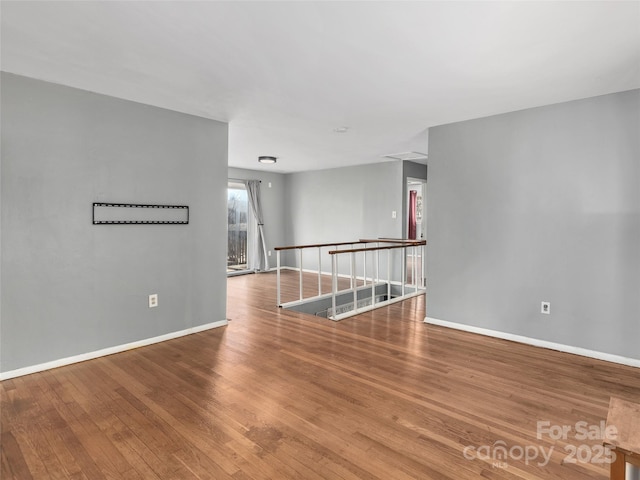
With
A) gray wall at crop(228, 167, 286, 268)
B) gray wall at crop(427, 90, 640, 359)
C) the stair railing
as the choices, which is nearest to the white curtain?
gray wall at crop(228, 167, 286, 268)

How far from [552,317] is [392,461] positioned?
2.48 metres

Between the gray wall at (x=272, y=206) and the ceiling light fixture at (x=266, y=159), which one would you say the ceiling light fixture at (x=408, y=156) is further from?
the gray wall at (x=272, y=206)

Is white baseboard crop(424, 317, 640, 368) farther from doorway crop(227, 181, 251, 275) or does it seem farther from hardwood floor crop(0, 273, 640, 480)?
doorway crop(227, 181, 251, 275)

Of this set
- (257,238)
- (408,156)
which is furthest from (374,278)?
(257,238)

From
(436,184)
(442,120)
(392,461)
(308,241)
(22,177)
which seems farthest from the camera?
(308,241)

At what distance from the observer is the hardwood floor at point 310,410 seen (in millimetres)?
1779

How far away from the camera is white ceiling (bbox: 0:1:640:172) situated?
1891 mm

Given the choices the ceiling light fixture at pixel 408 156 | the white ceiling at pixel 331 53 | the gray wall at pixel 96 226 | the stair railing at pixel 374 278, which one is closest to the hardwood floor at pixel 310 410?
the gray wall at pixel 96 226

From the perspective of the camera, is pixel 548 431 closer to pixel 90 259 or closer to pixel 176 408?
pixel 176 408

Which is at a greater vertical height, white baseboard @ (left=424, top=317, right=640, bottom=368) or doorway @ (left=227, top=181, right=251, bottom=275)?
doorway @ (left=227, top=181, right=251, bottom=275)

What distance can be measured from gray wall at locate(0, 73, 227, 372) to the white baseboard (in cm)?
270

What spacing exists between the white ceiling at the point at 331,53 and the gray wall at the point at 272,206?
4490 millimetres

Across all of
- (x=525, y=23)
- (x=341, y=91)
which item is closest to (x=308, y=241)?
(x=341, y=91)

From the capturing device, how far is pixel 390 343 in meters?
3.55
